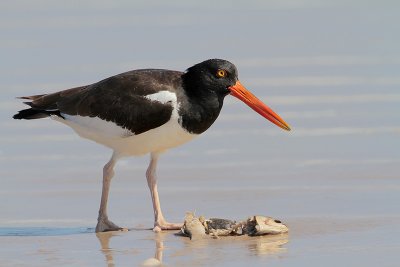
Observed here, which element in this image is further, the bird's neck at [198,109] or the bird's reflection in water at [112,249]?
the bird's neck at [198,109]

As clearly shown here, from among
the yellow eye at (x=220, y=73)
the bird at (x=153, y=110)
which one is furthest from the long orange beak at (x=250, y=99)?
the yellow eye at (x=220, y=73)

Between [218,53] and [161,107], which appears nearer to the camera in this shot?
[161,107]

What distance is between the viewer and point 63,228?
10.8 metres

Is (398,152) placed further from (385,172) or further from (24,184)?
(24,184)

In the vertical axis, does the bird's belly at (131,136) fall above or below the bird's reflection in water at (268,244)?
above

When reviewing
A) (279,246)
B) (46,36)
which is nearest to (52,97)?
(279,246)

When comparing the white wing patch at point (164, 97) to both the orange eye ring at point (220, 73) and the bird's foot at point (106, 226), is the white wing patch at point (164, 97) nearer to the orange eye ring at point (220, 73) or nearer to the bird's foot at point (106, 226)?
the orange eye ring at point (220, 73)

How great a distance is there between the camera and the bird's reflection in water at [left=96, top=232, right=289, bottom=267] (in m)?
9.27

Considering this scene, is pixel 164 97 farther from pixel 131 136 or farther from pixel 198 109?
pixel 131 136

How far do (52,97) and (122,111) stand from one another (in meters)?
1.04

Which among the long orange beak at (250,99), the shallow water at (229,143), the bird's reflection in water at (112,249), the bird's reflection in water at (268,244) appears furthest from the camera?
the long orange beak at (250,99)

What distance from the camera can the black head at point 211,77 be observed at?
11.1 metres

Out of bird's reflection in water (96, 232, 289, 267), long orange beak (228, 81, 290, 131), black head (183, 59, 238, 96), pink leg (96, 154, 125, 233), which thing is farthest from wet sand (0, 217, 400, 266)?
black head (183, 59, 238, 96)

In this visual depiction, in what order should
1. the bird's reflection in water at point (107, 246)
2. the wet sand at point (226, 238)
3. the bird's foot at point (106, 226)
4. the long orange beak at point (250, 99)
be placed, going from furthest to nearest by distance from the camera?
the long orange beak at point (250, 99), the bird's foot at point (106, 226), the bird's reflection in water at point (107, 246), the wet sand at point (226, 238)
